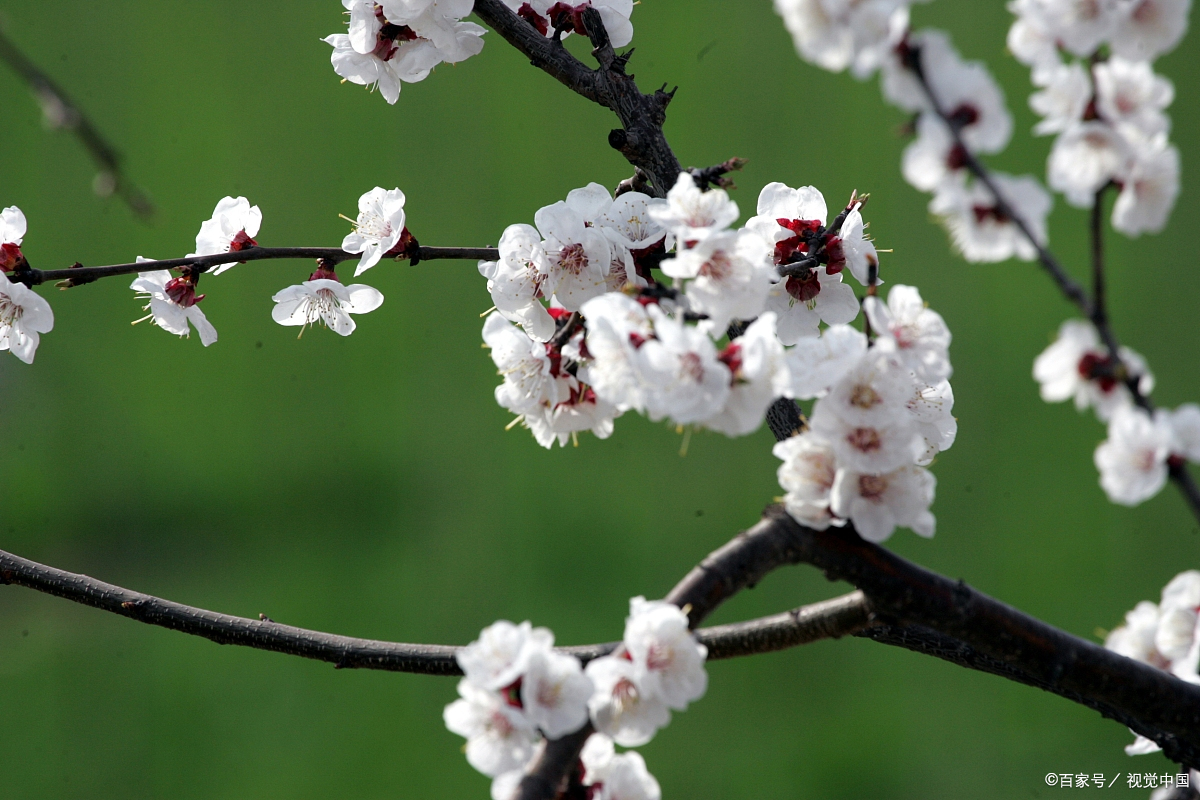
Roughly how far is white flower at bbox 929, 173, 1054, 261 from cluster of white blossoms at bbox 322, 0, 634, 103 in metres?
0.48

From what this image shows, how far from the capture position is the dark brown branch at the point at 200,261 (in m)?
0.70

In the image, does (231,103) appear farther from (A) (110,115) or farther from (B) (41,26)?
(B) (41,26)

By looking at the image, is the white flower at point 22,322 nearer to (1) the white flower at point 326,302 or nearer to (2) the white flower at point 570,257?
(1) the white flower at point 326,302

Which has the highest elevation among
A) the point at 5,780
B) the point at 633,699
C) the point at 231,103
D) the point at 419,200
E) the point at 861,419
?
the point at 231,103

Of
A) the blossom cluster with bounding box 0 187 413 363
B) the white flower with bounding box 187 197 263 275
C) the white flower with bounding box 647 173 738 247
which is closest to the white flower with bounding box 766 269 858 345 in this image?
the white flower with bounding box 647 173 738 247

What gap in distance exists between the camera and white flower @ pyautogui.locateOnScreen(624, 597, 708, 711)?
18.5 inches

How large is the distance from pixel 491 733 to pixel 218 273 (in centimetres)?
51

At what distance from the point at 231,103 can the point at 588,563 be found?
4.70ft

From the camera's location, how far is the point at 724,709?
2221mm

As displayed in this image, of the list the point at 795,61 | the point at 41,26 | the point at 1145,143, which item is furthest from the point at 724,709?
the point at 41,26

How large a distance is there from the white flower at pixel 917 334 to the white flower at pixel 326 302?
0.44m

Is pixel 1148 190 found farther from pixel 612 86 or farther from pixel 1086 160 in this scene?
pixel 612 86

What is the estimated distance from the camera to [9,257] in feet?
2.42

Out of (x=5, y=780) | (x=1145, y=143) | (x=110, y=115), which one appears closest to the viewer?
(x=1145, y=143)
